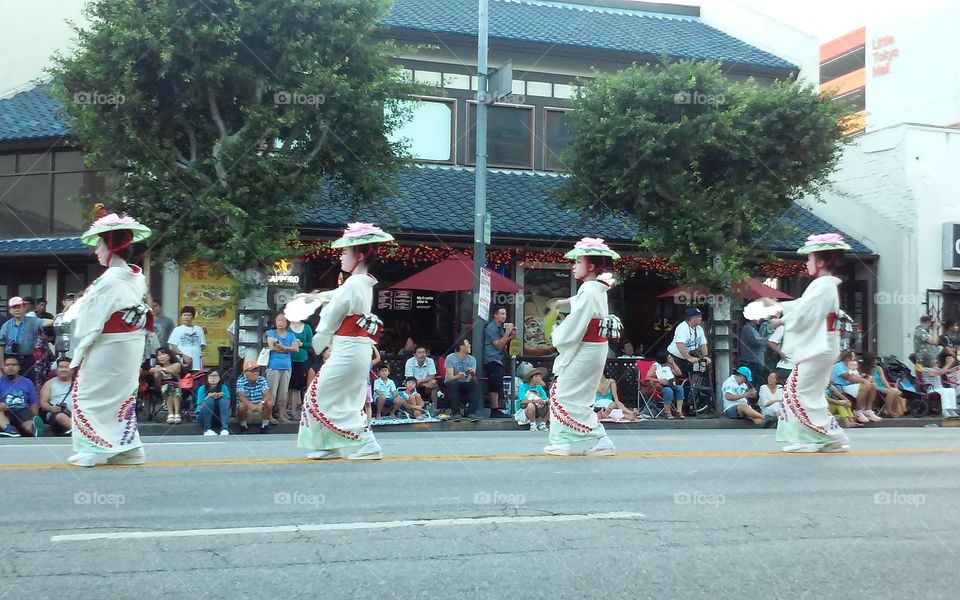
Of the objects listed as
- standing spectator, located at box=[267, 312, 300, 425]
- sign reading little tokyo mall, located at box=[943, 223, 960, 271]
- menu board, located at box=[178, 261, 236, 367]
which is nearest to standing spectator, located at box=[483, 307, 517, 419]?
standing spectator, located at box=[267, 312, 300, 425]

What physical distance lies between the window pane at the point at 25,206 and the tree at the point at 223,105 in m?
5.74

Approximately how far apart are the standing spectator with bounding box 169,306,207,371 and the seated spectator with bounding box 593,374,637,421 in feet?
20.4

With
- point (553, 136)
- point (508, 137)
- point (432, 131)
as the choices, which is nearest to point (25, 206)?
point (432, 131)

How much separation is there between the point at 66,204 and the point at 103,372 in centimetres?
1495

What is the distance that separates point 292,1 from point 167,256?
4.43 metres

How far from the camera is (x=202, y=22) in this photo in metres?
16.2

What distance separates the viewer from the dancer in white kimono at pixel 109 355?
8.62 metres

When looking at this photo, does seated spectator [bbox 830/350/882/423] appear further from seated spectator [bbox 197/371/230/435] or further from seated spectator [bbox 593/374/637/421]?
seated spectator [bbox 197/371/230/435]

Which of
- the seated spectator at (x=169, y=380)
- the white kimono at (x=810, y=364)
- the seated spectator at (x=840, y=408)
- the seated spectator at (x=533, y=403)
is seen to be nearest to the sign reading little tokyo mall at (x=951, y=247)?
the seated spectator at (x=840, y=408)

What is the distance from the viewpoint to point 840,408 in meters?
18.0

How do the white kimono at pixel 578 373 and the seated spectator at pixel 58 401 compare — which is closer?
the white kimono at pixel 578 373

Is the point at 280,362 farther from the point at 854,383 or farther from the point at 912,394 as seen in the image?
the point at 912,394

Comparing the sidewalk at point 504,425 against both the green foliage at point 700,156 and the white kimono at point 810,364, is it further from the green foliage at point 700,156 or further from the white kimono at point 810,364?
the white kimono at point 810,364

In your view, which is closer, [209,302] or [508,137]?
[209,302]
